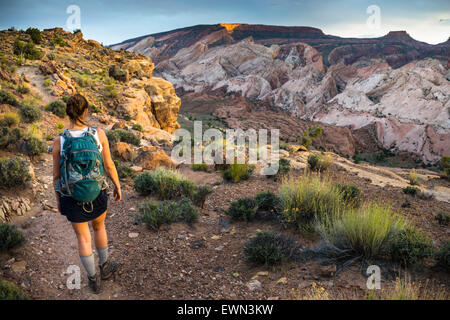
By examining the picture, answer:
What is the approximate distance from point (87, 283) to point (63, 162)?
150cm

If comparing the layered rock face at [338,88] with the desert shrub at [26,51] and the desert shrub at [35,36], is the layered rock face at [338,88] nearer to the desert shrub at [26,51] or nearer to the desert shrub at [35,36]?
the desert shrub at [26,51]

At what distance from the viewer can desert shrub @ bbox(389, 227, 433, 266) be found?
2.92 metres

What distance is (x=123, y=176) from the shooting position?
6.67 m

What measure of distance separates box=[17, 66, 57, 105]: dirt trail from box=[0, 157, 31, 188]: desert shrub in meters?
7.49

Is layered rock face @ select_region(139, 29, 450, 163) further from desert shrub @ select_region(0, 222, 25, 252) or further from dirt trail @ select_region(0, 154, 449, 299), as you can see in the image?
desert shrub @ select_region(0, 222, 25, 252)

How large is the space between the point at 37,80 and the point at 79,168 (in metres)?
13.4

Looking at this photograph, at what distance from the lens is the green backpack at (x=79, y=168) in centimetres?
230

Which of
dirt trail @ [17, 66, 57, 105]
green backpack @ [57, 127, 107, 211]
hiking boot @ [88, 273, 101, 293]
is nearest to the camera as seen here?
green backpack @ [57, 127, 107, 211]

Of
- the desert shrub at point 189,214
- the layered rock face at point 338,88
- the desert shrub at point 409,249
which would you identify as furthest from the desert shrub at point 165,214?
the layered rock face at point 338,88

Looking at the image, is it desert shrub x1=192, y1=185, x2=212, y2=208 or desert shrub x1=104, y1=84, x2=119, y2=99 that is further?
desert shrub x1=104, y1=84, x2=119, y2=99

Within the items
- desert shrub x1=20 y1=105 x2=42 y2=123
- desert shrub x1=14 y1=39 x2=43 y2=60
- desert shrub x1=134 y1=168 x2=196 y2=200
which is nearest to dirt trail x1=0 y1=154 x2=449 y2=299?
desert shrub x1=134 y1=168 x2=196 y2=200

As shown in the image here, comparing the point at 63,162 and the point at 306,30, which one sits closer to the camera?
the point at 63,162

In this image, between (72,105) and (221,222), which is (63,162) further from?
(221,222)
